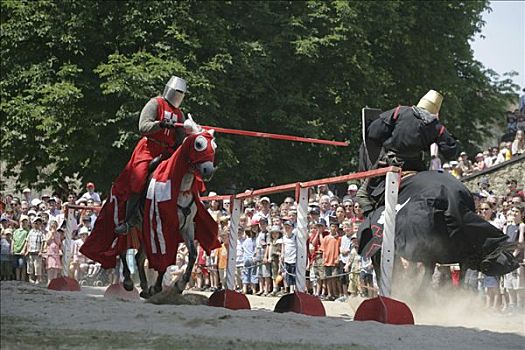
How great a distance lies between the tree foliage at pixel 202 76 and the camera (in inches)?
1110

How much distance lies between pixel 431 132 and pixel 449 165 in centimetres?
1580

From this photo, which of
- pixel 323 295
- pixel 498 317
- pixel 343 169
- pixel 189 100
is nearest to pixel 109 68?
pixel 189 100

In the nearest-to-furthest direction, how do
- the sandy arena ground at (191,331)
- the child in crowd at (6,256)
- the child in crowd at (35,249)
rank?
the sandy arena ground at (191,331) → the child in crowd at (35,249) → the child in crowd at (6,256)

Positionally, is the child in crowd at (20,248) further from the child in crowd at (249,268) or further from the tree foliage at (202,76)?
the tree foliage at (202,76)

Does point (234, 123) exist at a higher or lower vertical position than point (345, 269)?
higher

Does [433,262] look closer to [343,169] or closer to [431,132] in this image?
[431,132]

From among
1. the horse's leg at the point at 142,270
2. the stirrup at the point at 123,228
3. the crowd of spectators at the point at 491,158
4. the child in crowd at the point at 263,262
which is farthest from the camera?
the crowd of spectators at the point at 491,158

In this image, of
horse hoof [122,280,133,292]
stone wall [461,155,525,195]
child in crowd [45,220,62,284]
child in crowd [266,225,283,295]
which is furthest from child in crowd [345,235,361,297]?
stone wall [461,155,525,195]

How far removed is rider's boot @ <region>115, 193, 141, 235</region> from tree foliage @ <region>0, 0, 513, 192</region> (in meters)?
14.9

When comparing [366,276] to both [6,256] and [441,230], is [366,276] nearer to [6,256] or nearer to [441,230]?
[441,230]

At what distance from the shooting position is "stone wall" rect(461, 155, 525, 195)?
80.0 ft

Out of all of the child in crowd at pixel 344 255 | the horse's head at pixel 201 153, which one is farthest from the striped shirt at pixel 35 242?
the horse's head at pixel 201 153

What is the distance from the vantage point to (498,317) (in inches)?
461

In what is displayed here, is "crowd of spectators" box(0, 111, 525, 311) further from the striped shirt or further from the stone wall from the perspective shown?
the stone wall
